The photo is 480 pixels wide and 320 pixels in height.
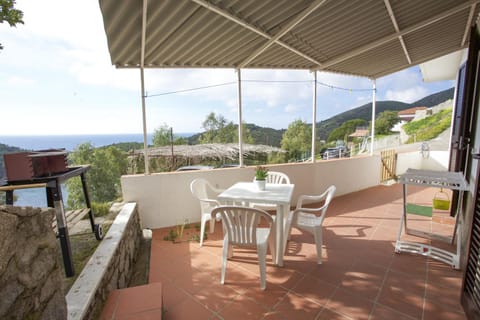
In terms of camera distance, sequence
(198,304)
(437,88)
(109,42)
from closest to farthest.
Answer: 1. (198,304)
2. (109,42)
3. (437,88)

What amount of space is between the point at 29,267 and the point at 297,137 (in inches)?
744

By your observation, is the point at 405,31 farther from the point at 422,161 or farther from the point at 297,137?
the point at 297,137

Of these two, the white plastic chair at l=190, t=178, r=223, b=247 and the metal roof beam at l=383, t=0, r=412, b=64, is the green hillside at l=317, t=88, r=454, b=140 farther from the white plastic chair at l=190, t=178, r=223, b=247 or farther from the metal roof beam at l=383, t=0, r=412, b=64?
the white plastic chair at l=190, t=178, r=223, b=247

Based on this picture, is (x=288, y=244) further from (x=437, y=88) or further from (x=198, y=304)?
(x=437, y=88)

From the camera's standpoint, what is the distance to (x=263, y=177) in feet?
10.1

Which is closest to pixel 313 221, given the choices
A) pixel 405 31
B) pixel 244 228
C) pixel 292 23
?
pixel 244 228

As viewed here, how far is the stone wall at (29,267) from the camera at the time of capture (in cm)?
95

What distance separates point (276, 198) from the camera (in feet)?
8.82

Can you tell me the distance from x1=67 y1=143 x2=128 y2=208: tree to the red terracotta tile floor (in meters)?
9.83

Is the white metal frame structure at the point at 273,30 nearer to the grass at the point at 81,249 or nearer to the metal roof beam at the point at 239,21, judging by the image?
the metal roof beam at the point at 239,21

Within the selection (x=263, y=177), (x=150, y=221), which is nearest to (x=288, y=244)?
(x=263, y=177)

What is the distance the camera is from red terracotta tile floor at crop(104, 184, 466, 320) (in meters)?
1.95

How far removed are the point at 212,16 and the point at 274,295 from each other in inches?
113

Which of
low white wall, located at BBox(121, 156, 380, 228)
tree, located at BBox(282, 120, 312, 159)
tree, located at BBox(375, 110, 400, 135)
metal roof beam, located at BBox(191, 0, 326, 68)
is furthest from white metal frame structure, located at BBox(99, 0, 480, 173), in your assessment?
tree, located at BBox(375, 110, 400, 135)
